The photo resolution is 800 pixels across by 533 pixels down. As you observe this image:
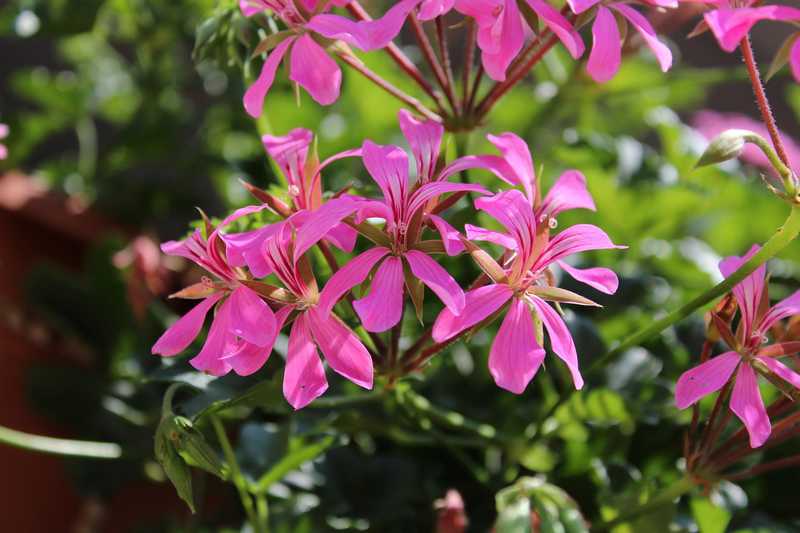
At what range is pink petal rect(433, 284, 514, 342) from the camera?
13.4 inches

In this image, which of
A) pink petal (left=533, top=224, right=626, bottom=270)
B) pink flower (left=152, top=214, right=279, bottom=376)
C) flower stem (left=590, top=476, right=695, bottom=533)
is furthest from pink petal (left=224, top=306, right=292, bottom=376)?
flower stem (left=590, top=476, right=695, bottom=533)

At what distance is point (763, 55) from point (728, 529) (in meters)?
0.80

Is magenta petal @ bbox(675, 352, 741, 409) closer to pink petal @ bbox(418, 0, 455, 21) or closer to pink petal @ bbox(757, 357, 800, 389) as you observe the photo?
pink petal @ bbox(757, 357, 800, 389)

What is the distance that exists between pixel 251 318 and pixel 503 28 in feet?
0.48

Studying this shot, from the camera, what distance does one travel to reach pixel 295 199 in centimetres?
40

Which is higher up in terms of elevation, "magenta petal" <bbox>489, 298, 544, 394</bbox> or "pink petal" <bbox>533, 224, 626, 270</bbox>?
"pink petal" <bbox>533, 224, 626, 270</bbox>

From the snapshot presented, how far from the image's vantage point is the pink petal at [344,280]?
0.35 metres

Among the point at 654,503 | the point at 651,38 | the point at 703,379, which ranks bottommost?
the point at 654,503

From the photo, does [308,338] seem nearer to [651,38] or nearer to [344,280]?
[344,280]

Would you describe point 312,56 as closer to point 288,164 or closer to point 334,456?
point 288,164

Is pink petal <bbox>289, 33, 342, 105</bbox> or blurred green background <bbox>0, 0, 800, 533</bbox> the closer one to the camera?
pink petal <bbox>289, 33, 342, 105</bbox>

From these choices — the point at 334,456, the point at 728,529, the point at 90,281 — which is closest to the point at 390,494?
the point at 334,456

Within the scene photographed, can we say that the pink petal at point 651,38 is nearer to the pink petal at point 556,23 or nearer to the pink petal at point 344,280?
the pink petal at point 556,23

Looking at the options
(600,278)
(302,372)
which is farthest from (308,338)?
(600,278)
